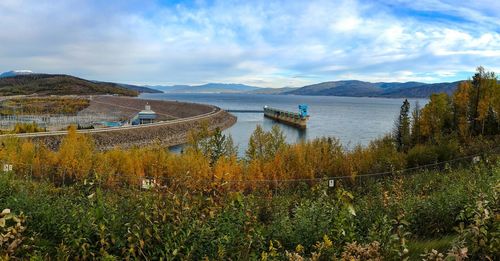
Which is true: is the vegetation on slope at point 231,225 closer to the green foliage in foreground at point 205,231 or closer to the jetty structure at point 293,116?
the green foliage in foreground at point 205,231

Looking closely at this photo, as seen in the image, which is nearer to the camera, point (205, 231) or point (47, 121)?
point (205, 231)

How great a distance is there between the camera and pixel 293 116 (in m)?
93.7

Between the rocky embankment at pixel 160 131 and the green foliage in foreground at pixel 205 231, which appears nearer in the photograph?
the green foliage in foreground at pixel 205 231

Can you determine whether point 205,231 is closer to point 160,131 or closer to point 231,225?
point 231,225

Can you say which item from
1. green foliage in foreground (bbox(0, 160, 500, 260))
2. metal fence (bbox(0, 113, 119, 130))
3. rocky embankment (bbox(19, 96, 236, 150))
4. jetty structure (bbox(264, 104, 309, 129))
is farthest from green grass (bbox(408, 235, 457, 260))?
jetty structure (bbox(264, 104, 309, 129))

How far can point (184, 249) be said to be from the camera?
357cm

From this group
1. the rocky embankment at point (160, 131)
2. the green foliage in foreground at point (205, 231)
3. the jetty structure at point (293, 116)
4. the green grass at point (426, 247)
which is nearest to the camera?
the green foliage in foreground at point (205, 231)

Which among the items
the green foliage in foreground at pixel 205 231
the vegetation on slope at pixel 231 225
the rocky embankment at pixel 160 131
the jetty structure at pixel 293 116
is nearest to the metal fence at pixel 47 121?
the rocky embankment at pixel 160 131

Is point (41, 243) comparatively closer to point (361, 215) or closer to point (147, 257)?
point (147, 257)

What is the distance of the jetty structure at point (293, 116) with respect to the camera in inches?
3396

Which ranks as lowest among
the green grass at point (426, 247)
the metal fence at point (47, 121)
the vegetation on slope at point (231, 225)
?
the metal fence at point (47, 121)

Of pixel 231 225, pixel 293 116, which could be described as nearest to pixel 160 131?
pixel 293 116

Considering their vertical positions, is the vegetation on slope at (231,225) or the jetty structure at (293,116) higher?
the vegetation on slope at (231,225)

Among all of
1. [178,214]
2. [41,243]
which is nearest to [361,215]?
[178,214]
